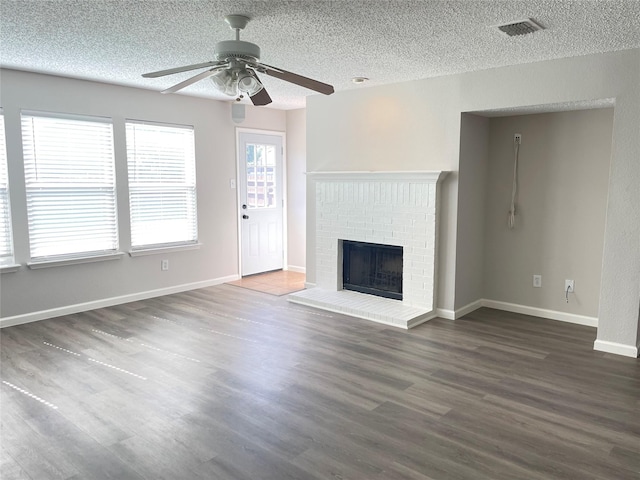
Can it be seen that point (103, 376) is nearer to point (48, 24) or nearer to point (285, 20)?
point (48, 24)

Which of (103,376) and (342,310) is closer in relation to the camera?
(103,376)

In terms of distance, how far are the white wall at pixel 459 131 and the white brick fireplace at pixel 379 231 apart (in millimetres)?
162

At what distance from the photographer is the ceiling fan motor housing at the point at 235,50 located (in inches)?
109

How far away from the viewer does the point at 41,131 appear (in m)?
4.54

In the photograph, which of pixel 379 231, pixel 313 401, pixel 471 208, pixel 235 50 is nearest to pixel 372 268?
pixel 379 231

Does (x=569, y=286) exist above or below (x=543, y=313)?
above

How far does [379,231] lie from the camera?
5020 millimetres

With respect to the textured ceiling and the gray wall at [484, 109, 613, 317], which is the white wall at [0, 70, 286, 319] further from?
the gray wall at [484, 109, 613, 317]

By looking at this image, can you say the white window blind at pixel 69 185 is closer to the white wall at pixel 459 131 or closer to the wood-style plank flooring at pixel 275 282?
the wood-style plank flooring at pixel 275 282

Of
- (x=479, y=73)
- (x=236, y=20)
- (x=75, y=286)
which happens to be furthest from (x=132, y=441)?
(x=479, y=73)

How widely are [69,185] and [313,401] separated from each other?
3414 millimetres

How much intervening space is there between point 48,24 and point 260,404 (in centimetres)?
276

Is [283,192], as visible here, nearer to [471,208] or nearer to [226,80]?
[471,208]

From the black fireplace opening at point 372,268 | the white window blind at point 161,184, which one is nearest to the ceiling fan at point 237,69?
the black fireplace opening at point 372,268
